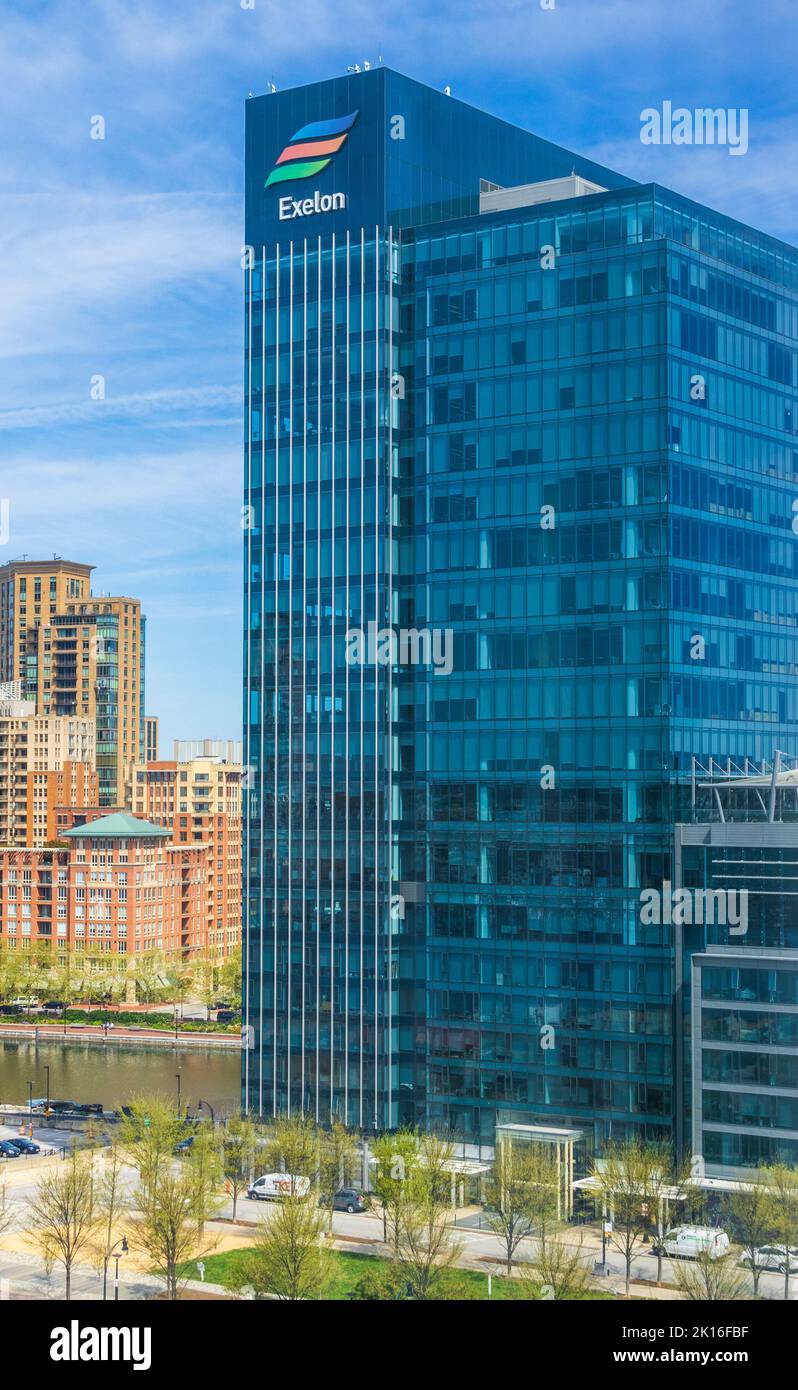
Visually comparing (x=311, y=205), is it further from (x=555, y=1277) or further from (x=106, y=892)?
(x=106, y=892)

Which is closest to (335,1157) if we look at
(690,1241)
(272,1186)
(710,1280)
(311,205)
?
(272,1186)

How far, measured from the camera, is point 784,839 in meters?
71.2

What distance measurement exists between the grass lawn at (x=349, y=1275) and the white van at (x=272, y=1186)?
455 cm

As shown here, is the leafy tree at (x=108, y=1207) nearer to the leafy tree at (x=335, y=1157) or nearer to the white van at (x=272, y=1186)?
the white van at (x=272, y=1186)

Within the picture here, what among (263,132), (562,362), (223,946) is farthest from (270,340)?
(223,946)

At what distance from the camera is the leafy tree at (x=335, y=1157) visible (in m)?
74.8

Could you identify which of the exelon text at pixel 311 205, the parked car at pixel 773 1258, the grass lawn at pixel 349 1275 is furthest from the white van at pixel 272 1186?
the exelon text at pixel 311 205

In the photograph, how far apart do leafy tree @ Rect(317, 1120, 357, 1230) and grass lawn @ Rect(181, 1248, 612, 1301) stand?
22.8ft

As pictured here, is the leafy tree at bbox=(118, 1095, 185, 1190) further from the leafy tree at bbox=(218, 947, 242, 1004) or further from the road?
the leafy tree at bbox=(218, 947, 242, 1004)

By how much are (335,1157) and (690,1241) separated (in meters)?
17.5

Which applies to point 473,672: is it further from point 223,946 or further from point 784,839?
point 223,946

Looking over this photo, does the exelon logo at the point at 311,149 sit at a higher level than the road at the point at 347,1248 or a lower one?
higher

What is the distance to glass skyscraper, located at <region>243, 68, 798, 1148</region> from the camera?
7669 cm

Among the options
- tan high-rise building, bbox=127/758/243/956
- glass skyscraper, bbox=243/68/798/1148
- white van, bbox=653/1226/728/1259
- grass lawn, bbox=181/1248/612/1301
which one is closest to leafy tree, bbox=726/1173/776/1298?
white van, bbox=653/1226/728/1259
